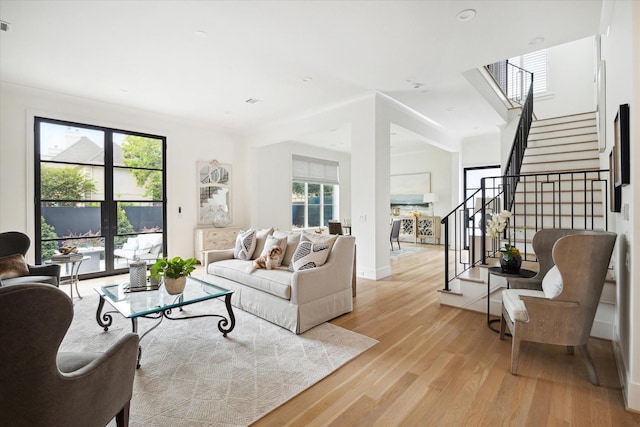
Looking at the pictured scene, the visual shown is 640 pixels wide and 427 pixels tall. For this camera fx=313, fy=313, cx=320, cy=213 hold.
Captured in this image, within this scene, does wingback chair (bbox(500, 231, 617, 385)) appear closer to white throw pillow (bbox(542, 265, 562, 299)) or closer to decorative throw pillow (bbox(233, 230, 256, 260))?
white throw pillow (bbox(542, 265, 562, 299))

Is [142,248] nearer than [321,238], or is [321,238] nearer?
[321,238]

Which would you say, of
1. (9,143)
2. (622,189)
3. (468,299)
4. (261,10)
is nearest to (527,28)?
(622,189)

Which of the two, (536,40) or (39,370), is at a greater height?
(536,40)

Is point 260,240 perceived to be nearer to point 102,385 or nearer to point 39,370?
point 102,385

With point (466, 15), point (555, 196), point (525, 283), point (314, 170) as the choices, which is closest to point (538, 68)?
point (555, 196)

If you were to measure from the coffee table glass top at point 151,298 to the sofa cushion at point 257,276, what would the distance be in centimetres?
46

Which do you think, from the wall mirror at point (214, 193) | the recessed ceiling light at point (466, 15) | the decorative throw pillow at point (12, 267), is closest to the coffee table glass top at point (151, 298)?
the decorative throw pillow at point (12, 267)

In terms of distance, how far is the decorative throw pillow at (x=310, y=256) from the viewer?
10.8 ft

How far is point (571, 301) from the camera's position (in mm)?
2215

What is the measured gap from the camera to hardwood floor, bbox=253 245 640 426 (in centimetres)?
183

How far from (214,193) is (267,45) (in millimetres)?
4243

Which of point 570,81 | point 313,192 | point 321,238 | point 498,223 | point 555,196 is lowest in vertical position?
point 321,238

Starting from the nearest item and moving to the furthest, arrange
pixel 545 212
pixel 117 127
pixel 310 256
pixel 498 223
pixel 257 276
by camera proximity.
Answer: pixel 498 223 < pixel 310 256 < pixel 257 276 < pixel 545 212 < pixel 117 127

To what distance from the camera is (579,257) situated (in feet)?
7.05
